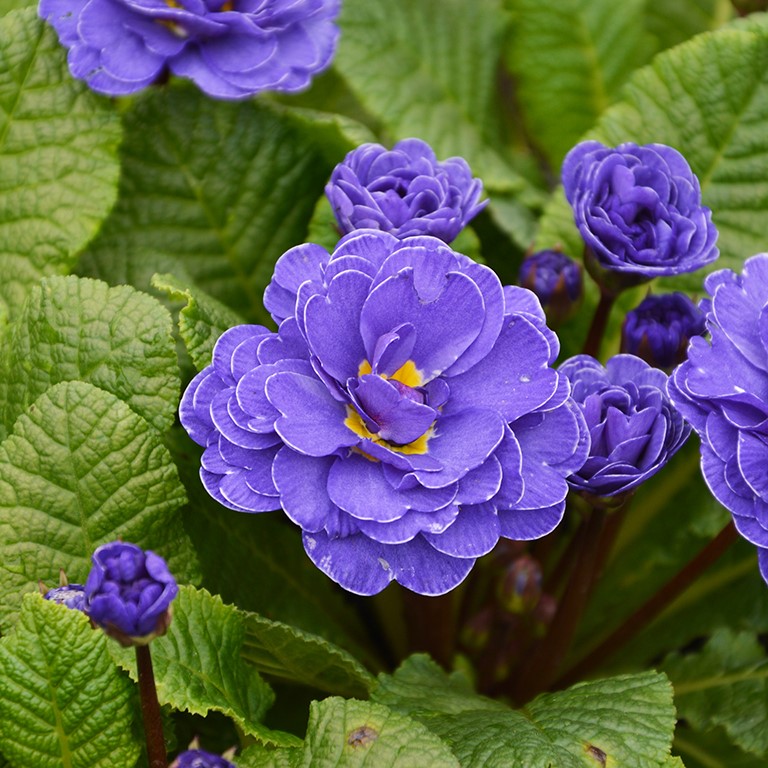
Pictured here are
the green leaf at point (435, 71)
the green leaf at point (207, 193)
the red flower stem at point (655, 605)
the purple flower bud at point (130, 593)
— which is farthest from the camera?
the green leaf at point (435, 71)

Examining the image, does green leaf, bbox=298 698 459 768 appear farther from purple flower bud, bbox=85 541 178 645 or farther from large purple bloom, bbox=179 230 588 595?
purple flower bud, bbox=85 541 178 645

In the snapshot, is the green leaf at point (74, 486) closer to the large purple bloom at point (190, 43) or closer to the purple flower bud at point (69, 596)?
the purple flower bud at point (69, 596)

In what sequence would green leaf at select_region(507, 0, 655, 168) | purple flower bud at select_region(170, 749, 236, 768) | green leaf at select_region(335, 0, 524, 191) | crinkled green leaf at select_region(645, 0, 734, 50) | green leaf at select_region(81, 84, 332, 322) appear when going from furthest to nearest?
crinkled green leaf at select_region(645, 0, 734, 50), green leaf at select_region(507, 0, 655, 168), green leaf at select_region(335, 0, 524, 191), green leaf at select_region(81, 84, 332, 322), purple flower bud at select_region(170, 749, 236, 768)

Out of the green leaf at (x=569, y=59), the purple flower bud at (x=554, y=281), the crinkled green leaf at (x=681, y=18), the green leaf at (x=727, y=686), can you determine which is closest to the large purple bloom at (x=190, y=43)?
the purple flower bud at (x=554, y=281)

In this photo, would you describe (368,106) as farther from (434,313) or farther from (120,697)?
(120,697)

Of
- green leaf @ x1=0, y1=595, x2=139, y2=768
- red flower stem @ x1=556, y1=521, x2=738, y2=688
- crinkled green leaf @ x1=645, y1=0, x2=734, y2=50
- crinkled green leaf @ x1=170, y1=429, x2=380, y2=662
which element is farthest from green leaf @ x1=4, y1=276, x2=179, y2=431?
crinkled green leaf @ x1=645, y1=0, x2=734, y2=50

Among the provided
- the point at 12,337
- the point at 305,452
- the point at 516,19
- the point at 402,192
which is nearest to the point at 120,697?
the point at 305,452

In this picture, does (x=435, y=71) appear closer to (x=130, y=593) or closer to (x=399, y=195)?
(x=399, y=195)
